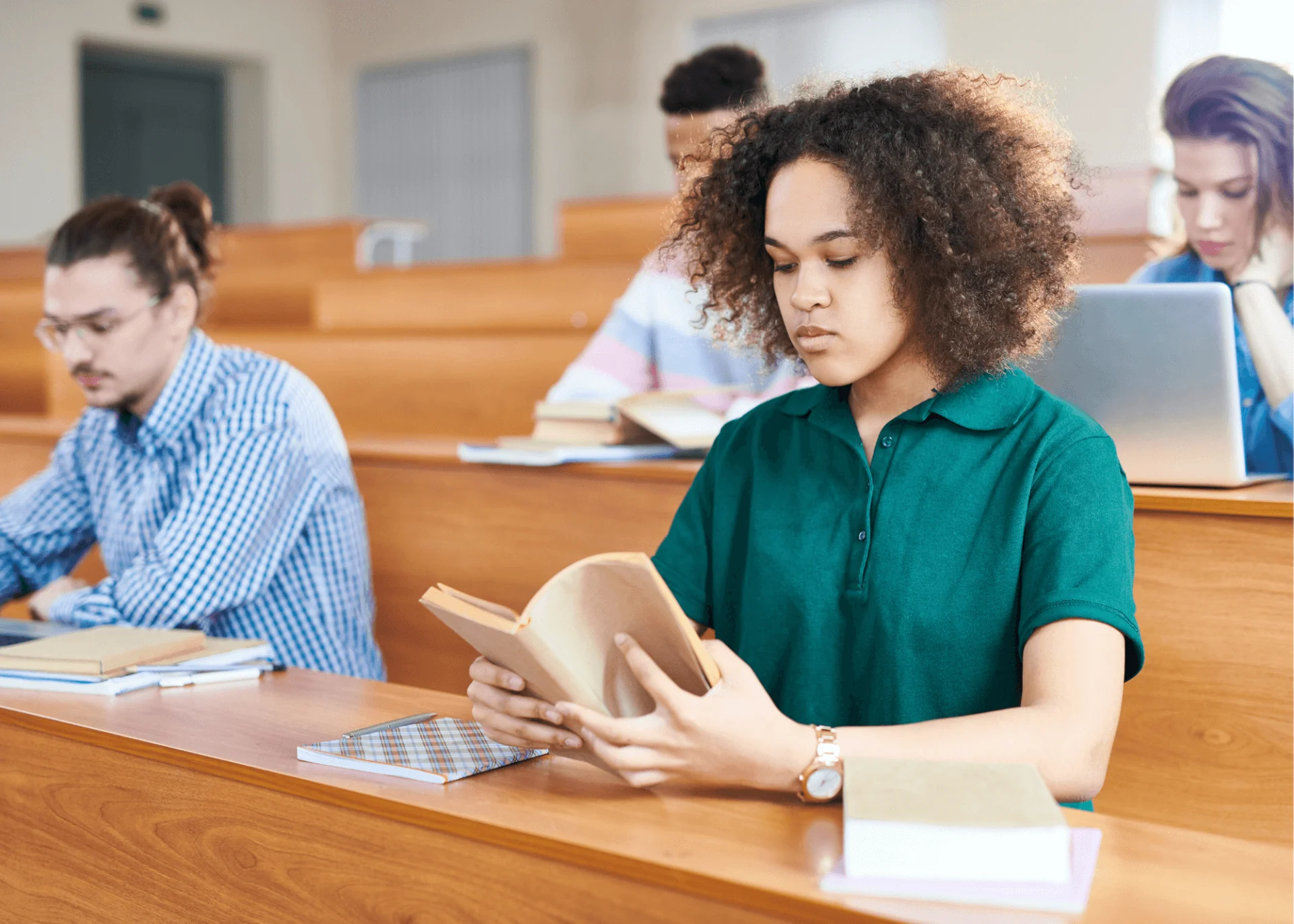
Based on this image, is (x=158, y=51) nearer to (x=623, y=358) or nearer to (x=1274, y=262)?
(x=623, y=358)

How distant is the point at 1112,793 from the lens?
1557 millimetres

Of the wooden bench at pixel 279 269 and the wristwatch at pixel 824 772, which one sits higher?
the wooden bench at pixel 279 269

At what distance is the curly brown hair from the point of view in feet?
3.71

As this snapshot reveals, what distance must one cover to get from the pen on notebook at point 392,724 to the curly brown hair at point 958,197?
56 centimetres

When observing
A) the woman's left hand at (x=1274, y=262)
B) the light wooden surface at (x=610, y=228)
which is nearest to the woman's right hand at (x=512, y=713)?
the woman's left hand at (x=1274, y=262)

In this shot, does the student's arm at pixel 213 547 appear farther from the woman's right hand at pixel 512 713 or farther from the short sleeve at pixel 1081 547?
the short sleeve at pixel 1081 547

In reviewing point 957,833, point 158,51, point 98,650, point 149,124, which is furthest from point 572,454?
point 149,124

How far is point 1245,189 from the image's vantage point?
1.85 metres

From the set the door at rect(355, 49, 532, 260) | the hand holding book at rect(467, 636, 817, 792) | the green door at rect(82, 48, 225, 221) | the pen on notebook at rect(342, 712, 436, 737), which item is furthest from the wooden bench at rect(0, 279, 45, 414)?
the door at rect(355, 49, 532, 260)

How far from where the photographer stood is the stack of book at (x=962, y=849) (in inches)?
30.8

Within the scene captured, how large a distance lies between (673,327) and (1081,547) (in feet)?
5.10

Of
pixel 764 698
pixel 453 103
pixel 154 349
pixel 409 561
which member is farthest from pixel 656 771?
pixel 453 103

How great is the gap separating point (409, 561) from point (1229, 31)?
4.25m

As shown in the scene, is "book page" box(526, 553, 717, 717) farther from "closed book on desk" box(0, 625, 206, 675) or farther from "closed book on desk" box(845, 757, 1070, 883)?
"closed book on desk" box(0, 625, 206, 675)
